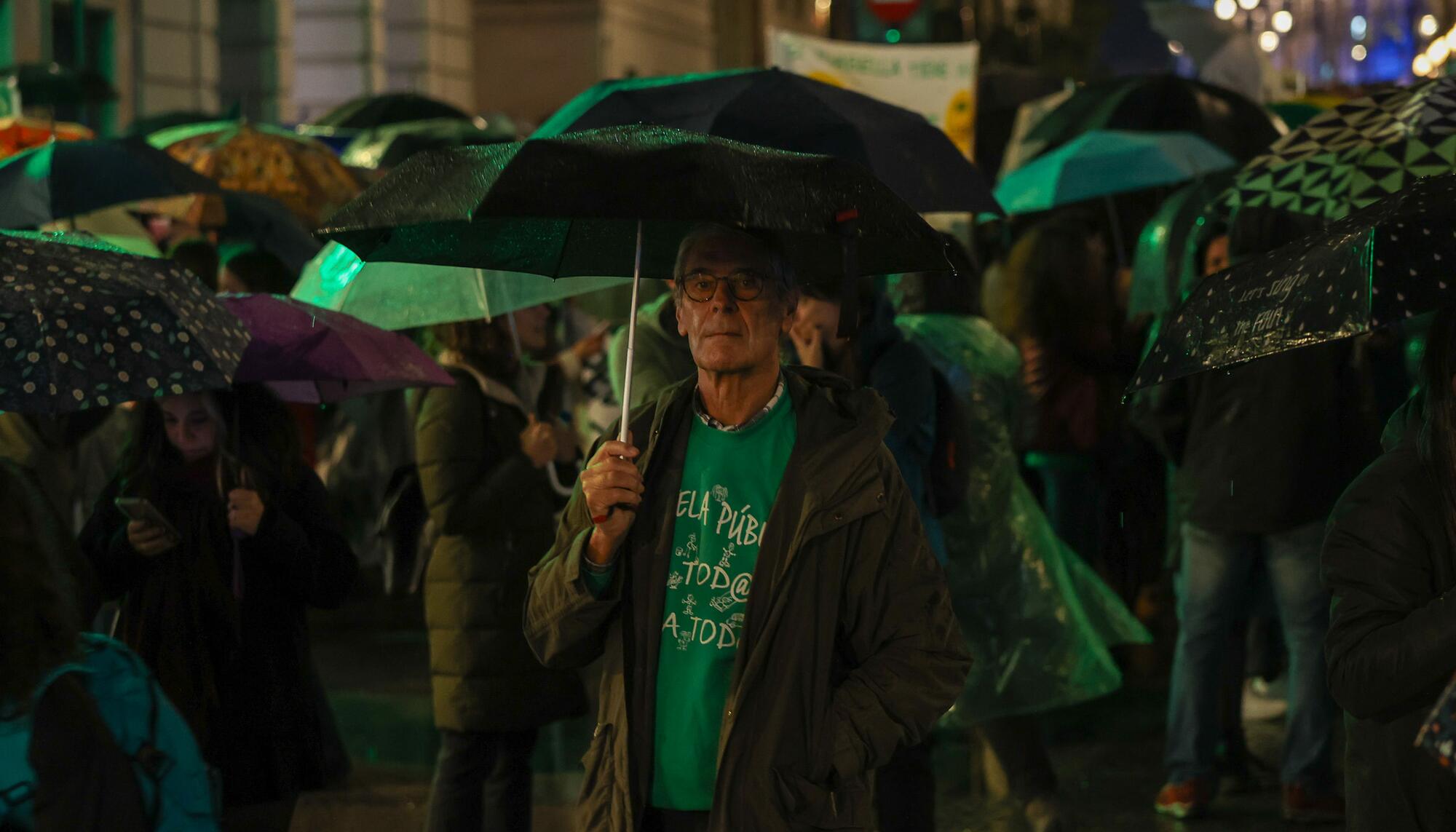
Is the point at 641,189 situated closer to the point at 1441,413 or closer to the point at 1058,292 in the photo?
the point at 1441,413

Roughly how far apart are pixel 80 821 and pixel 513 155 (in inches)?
54.8

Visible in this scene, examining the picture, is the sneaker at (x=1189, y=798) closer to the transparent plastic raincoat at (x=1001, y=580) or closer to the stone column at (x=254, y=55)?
the transparent plastic raincoat at (x=1001, y=580)

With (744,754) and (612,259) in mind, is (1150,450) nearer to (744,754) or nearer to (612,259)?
(612,259)

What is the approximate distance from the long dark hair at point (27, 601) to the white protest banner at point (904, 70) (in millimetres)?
8490

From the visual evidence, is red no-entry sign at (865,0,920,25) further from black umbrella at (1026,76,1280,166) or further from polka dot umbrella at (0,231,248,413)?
polka dot umbrella at (0,231,248,413)

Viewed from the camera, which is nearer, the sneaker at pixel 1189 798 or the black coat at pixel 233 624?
the black coat at pixel 233 624

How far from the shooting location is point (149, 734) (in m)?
3.54

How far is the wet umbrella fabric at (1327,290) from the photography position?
12.1 feet

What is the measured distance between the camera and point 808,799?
12.5 feet

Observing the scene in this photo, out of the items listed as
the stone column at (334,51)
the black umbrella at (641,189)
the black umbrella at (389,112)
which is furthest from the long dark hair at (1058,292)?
the stone column at (334,51)

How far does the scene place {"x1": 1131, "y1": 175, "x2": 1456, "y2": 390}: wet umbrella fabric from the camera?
369cm

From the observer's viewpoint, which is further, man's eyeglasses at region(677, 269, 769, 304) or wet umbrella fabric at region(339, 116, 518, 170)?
wet umbrella fabric at region(339, 116, 518, 170)

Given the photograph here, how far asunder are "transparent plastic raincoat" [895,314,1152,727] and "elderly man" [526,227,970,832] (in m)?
2.99

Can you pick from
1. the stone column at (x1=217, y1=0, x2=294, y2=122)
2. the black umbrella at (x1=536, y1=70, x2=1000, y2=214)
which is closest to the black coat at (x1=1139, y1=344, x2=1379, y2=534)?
the black umbrella at (x1=536, y1=70, x2=1000, y2=214)
